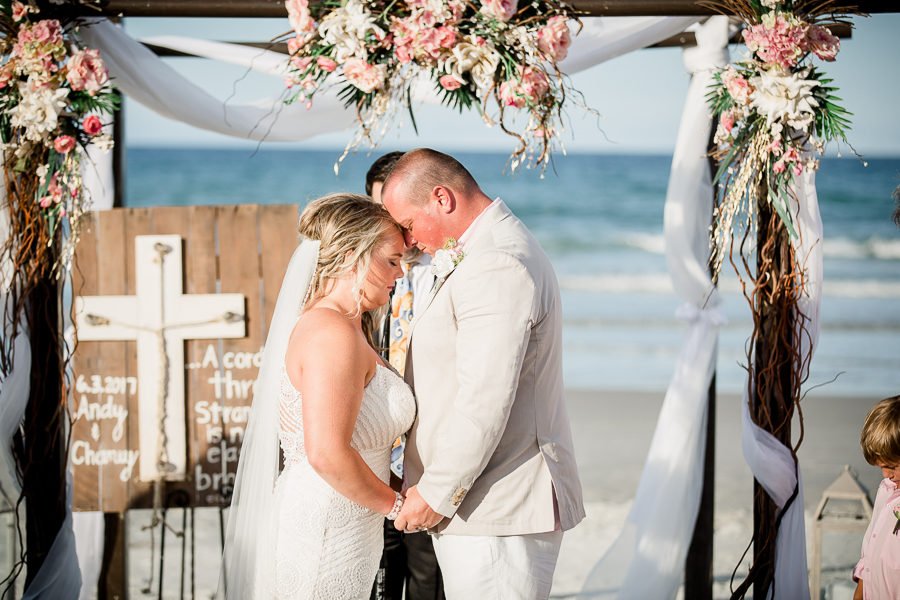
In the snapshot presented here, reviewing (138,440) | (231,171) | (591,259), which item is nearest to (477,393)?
(138,440)

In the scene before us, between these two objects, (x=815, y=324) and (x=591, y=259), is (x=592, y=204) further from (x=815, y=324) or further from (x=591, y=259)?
(x=815, y=324)

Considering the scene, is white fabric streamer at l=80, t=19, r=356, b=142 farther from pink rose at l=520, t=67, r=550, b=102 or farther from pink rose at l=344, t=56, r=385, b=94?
pink rose at l=520, t=67, r=550, b=102

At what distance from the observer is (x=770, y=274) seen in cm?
314

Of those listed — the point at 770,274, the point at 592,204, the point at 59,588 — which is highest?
the point at 592,204

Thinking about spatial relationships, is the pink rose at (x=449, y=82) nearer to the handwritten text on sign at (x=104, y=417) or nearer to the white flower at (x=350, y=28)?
the white flower at (x=350, y=28)

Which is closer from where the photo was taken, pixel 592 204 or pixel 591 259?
pixel 591 259

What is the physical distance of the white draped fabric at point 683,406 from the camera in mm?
3418

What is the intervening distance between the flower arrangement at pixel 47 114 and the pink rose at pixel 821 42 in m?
2.60

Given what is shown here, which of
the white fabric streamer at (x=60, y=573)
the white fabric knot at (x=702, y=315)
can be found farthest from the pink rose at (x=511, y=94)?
the white fabric streamer at (x=60, y=573)

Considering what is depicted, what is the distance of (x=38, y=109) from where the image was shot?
302 centimetres

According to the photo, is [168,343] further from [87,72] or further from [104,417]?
[87,72]

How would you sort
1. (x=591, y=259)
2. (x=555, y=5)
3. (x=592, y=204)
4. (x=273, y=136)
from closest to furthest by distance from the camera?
1. (x=555, y=5)
2. (x=273, y=136)
3. (x=591, y=259)
4. (x=592, y=204)

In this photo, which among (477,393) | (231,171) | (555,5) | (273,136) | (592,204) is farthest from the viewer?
(231,171)

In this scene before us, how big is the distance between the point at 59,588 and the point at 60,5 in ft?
7.63
